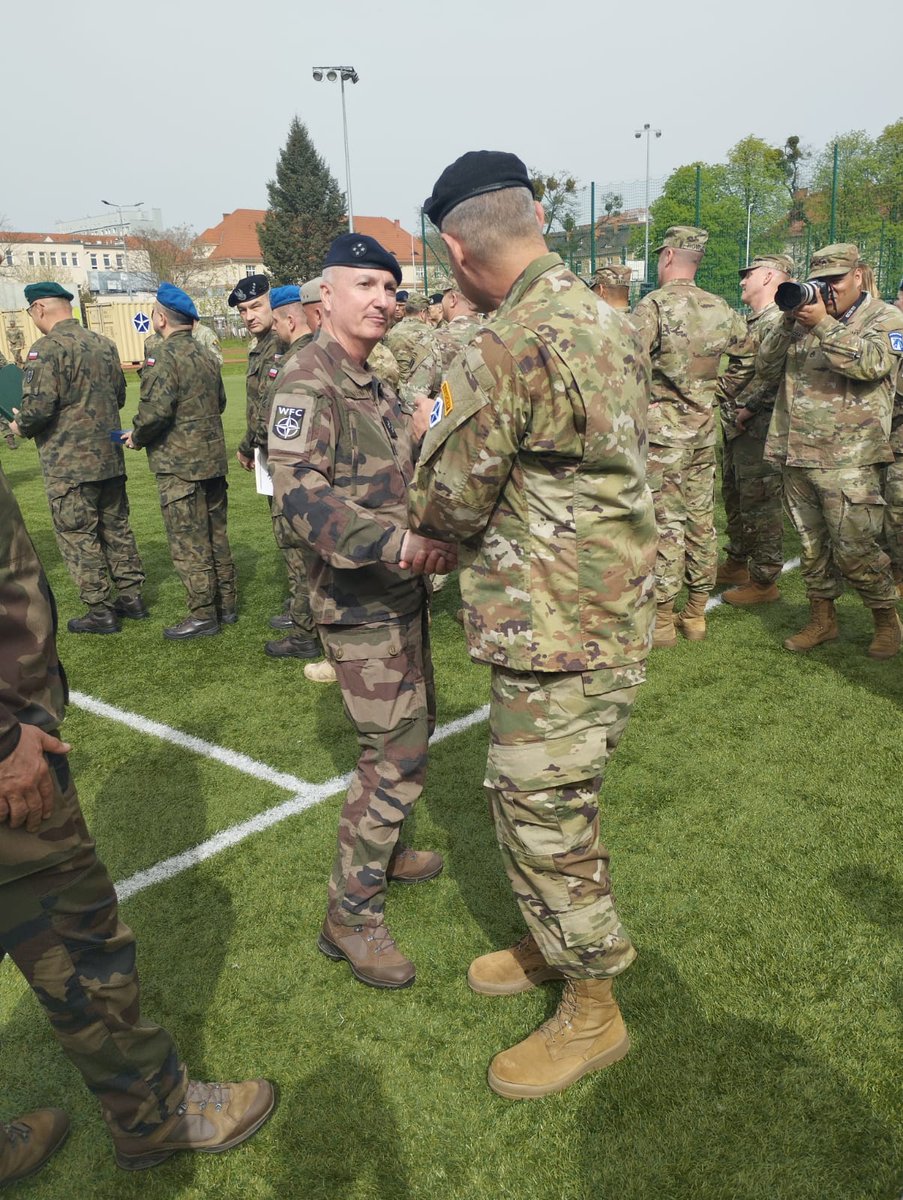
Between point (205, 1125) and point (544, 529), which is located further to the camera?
point (205, 1125)

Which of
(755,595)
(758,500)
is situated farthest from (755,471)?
(755,595)

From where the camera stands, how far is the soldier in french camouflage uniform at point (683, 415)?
556cm

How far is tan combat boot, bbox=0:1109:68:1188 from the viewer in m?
2.28

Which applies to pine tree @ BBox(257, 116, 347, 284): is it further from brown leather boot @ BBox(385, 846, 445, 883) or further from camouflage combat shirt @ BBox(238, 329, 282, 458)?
brown leather boot @ BBox(385, 846, 445, 883)

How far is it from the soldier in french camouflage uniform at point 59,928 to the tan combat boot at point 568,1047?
0.77 m

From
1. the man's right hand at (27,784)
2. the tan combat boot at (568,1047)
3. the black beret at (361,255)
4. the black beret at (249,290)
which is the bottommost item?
the tan combat boot at (568,1047)

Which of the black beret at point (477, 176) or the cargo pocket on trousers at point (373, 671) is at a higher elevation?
the black beret at point (477, 176)

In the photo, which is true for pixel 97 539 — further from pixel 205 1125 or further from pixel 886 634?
pixel 886 634

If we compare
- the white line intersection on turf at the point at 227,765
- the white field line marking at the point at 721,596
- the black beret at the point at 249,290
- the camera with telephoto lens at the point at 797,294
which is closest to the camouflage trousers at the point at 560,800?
the white line intersection on turf at the point at 227,765

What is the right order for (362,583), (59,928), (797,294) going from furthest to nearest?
(797,294)
(362,583)
(59,928)

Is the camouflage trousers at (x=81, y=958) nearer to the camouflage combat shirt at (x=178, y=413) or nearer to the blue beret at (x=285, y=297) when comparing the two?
the blue beret at (x=285, y=297)

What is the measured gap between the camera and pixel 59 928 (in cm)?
202

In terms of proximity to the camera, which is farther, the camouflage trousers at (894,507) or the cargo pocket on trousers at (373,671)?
the camouflage trousers at (894,507)

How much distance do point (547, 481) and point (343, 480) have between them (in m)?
0.93
